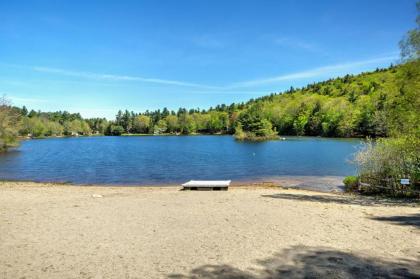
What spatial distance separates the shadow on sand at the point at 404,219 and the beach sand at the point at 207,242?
4cm

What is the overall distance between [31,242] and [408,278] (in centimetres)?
1078

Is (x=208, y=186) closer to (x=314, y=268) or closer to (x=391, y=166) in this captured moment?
(x=391, y=166)

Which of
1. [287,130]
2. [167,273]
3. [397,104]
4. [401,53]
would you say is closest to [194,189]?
[397,104]

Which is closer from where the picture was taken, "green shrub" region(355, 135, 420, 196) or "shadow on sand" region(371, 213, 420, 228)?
"shadow on sand" region(371, 213, 420, 228)

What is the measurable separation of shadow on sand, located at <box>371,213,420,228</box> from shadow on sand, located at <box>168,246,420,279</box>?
578 cm

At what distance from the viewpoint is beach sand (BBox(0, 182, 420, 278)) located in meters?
8.58

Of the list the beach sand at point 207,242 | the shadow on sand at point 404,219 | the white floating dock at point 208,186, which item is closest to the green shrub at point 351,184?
the white floating dock at point 208,186

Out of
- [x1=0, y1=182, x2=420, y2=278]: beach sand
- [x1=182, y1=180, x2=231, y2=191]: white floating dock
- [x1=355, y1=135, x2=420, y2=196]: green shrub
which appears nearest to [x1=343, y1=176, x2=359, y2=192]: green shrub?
[x1=355, y1=135, x2=420, y2=196]: green shrub

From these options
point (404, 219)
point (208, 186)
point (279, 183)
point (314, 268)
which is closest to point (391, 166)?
point (404, 219)

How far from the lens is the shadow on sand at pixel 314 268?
320 inches

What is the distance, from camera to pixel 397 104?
75.7ft

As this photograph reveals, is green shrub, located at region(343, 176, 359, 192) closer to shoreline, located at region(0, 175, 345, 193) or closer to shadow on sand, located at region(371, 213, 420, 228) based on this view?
shoreline, located at region(0, 175, 345, 193)

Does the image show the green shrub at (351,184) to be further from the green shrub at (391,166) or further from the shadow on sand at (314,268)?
the shadow on sand at (314,268)

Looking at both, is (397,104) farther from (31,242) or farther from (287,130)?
(287,130)
